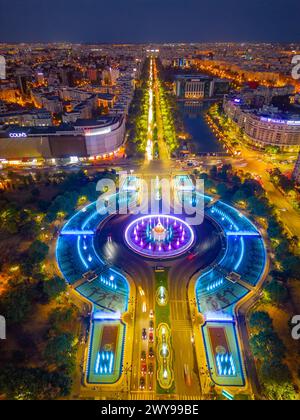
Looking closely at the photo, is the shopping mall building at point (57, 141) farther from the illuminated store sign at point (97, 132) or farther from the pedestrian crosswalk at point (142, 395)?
the pedestrian crosswalk at point (142, 395)

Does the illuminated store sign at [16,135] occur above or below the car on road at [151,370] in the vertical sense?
above

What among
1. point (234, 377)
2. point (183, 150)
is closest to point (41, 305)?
point (234, 377)

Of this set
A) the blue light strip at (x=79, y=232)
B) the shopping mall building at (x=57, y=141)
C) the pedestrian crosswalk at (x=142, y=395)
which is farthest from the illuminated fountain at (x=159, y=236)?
the shopping mall building at (x=57, y=141)

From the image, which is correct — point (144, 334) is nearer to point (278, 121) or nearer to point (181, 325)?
point (181, 325)

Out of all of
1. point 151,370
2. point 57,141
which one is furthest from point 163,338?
point 57,141

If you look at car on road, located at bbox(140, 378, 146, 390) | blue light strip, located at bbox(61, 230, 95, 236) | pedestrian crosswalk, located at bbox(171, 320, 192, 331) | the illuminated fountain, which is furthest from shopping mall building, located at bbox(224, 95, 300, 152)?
car on road, located at bbox(140, 378, 146, 390)

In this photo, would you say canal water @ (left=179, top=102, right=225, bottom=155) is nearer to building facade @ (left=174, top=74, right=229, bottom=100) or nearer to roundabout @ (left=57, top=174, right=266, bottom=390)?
building facade @ (left=174, top=74, right=229, bottom=100)

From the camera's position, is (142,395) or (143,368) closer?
(142,395)
